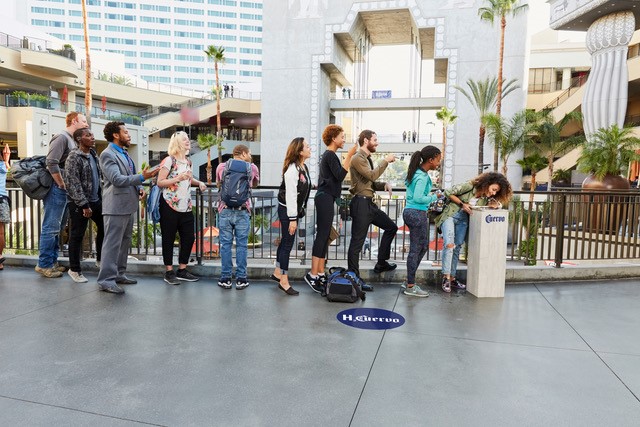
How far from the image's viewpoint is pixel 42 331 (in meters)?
3.88

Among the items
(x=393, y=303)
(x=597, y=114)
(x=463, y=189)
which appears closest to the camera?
(x=393, y=303)

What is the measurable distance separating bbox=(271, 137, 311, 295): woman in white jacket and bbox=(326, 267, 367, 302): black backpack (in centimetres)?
51

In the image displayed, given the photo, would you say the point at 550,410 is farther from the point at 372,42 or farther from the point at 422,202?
the point at 372,42

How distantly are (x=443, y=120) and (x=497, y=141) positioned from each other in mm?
5873

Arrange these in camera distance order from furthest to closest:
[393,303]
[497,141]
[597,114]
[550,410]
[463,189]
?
[497,141] → [597,114] → [463,189] → [393,303] → [550,410]

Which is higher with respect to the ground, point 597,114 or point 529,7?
point 529,7

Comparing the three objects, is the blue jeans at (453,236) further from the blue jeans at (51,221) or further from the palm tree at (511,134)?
the palm tree at (511,134)

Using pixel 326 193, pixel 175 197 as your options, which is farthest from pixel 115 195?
pixel 326 193

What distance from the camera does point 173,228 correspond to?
5523 mm

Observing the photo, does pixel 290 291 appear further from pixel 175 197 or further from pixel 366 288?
pixel 175 197

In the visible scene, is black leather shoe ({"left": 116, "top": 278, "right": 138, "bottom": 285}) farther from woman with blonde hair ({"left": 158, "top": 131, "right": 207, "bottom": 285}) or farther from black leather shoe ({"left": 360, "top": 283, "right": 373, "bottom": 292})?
black leather shoe ({"left": 360, "top": 283, "right": 373, "bottom": 292})

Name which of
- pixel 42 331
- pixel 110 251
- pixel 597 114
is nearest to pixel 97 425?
pixel 42 331

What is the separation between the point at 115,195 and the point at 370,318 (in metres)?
3.18

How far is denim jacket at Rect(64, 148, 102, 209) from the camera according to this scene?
5.23 metres
